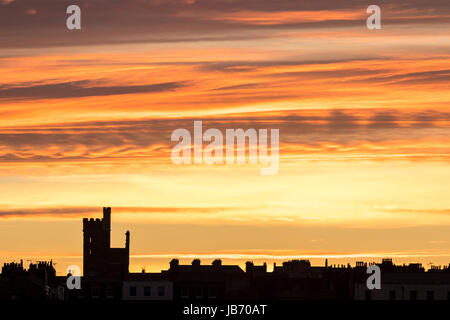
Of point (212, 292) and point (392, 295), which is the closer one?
point (392, 295)

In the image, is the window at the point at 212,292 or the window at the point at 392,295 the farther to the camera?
the window at the point at 212,292

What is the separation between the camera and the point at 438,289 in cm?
19788

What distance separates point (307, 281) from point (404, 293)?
12.6 m

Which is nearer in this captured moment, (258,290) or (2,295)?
(2,295)

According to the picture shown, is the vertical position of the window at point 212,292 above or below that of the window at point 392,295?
above

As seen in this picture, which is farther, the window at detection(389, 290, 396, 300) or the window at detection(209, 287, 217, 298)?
the window at detection(209, 287, 217, 298)

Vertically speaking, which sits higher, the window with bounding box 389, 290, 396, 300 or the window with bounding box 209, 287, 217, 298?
the window with bounding box 209, 287, 217, 298

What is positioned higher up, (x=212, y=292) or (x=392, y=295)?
(x=212, y=292)
